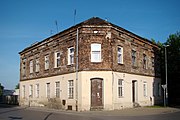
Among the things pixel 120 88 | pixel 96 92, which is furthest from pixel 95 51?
pixel 120 88

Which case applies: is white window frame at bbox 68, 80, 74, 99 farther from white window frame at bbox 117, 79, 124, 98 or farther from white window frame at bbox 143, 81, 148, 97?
white window frame at bbox 143, 81, 148, 97

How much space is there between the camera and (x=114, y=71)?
25.0m

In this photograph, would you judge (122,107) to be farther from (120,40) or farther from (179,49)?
(179,49)

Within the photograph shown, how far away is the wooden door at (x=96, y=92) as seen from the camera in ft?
78.9

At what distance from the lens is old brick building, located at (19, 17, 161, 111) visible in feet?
80.0

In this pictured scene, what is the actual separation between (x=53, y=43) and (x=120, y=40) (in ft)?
27.2

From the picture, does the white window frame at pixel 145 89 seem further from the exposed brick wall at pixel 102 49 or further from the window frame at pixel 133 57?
the window frame at pixel 133 57

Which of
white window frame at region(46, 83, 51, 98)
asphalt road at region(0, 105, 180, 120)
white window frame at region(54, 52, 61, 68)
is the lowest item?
asphalt road at region(0, 105, 180, 120)

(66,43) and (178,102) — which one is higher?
(66,43)

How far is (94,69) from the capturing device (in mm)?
24469

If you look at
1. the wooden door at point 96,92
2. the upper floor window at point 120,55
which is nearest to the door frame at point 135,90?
the upper floor window at point 120,55

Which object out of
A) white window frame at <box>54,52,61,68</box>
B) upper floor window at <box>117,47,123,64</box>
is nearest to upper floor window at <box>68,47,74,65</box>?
white window frame at <box>54,52,61,68</box>

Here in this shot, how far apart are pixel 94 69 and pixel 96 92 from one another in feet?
7.36

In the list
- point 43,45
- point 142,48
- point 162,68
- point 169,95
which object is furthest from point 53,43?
point 169,95
